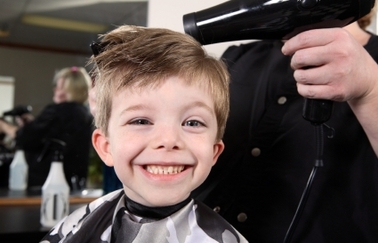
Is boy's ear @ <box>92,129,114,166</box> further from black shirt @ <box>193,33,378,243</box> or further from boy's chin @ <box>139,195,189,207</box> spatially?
black shirt @ <box>193,33,378,243</box>

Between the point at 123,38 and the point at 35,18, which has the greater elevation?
the point at 35,18

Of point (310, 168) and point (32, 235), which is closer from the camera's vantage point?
point (310, 168)

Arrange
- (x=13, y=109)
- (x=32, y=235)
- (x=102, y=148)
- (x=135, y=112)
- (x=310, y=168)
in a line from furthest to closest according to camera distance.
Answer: (x=13, y=109) < (x=32, y=235) < (x=310, y=168) < (x=102, y=148) < (x=135, y=112)

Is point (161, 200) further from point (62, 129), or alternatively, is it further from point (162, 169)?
point (62, 129)

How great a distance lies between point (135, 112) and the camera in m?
0.76

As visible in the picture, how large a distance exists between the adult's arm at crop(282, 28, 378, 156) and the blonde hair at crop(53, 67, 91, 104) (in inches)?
40.3

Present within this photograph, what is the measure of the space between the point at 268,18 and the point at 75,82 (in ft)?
3.41

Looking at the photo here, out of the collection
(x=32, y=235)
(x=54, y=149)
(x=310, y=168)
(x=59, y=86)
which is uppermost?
(x=59, y=86)

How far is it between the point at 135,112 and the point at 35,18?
1038 millimetres

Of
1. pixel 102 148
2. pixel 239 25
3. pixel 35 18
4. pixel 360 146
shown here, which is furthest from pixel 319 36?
pixel 35 18

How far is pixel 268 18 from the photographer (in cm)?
83

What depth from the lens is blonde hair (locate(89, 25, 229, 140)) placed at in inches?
30.6

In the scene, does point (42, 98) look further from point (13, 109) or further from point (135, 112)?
point (135, 112)

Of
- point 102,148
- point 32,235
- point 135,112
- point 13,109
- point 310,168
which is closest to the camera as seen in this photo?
point 135,112
